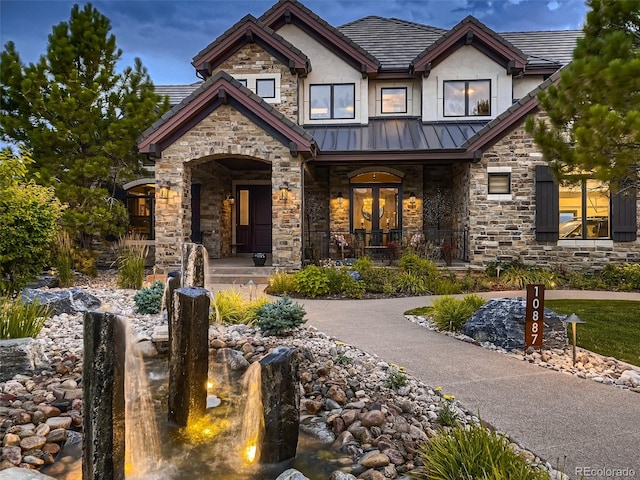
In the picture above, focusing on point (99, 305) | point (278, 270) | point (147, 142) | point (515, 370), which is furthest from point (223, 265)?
point (515, 370)

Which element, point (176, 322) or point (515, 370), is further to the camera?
point (515, 370)

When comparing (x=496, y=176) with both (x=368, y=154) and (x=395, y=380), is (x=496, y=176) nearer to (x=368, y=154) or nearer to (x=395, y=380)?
(x=368, y=154)

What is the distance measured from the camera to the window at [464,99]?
1459 centimetres

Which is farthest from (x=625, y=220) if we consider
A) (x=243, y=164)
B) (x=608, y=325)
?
→ (x=243, y=164)

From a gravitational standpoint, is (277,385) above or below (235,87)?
below

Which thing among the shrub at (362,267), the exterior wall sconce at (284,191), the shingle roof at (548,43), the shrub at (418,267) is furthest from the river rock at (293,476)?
the shingle roof at (548,43)

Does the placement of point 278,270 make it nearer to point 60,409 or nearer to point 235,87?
point 235,87

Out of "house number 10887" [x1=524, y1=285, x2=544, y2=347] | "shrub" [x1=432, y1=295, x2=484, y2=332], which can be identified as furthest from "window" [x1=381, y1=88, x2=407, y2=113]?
"house number 10887" [x1=524, y1=285, x2=544, y2=347]

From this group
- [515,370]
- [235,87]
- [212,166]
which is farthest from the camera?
[212,166]

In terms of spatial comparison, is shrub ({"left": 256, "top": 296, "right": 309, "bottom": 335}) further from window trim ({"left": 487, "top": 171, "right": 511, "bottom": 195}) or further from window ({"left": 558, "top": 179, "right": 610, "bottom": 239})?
window ({"left": 558, "top": 179, "right": 610, "bottom": 239})

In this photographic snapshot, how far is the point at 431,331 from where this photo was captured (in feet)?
20.0

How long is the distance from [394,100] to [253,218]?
7.00 metres

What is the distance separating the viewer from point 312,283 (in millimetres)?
9195

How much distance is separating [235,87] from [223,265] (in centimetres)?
505
